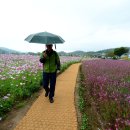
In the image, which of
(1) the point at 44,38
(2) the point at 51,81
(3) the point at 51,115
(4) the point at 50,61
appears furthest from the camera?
(2) the point at 51,81

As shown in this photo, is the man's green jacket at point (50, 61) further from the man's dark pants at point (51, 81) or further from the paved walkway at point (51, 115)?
the paved walkway at point (51, 115)

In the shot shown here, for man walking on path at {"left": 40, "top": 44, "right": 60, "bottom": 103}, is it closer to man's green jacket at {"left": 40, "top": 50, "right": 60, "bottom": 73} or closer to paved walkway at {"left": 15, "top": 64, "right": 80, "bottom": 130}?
man's green jacket at {"left": 40, "top": 50, "right": 60, "bottom": 73}

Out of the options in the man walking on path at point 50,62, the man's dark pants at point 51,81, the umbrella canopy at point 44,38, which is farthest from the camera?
the man's dark pants at point 51,81

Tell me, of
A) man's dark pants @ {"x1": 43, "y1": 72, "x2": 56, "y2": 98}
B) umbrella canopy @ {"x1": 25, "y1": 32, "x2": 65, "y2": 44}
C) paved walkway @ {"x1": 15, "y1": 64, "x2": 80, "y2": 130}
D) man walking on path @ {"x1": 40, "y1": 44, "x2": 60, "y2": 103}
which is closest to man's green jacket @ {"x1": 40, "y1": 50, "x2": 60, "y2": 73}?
man walking on path @ {"x1": 40, "y1": 44, "x2": 60, "y2": 103}

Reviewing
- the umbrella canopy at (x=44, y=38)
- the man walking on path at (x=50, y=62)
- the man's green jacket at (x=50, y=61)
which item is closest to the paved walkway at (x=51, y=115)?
the man walking on path at (x=50, y=62)

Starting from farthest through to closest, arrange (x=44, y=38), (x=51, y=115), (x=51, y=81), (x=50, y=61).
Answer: (x=51, y=81) < (x=50, y=61) < (x=44, y=38) < (x=51, y=115)

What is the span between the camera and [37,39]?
9.18 metres

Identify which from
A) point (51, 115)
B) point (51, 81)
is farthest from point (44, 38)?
point (51, 115)

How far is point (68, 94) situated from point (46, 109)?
244cm

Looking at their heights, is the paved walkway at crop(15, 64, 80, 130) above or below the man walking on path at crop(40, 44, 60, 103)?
below

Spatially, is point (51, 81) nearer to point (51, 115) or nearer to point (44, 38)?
point (44, 38)

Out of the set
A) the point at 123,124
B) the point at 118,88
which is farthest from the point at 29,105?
the point at 123,124

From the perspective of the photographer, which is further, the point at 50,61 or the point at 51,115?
the point at 50,61

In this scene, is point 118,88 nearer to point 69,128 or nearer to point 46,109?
point 69,128
